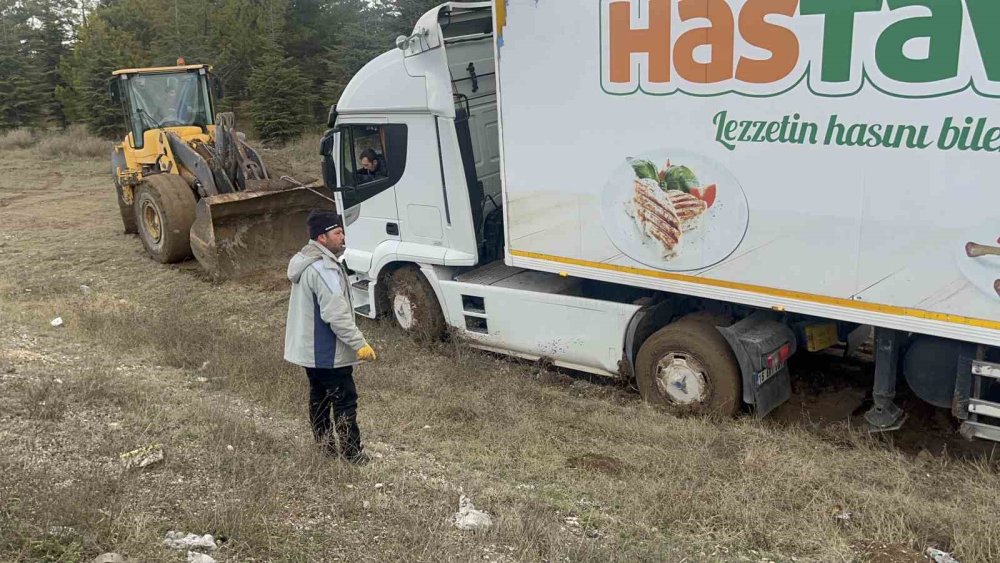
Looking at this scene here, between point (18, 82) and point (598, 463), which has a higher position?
point (18, 82)

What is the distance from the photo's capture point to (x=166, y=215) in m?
11.7

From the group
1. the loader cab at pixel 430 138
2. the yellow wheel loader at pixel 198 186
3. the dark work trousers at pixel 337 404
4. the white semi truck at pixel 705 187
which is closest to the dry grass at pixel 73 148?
the yellow wheel loader at pixel 198 186

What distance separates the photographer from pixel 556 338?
282 inches

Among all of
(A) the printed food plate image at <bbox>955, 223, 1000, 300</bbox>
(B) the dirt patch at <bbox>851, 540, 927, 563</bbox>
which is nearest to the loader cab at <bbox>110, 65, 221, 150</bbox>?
(A) the printed food plate image at <bbox>955, 223, 1000, 300</bbox>

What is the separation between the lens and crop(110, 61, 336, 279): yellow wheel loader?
35.6 ft

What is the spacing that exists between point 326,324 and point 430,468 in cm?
113

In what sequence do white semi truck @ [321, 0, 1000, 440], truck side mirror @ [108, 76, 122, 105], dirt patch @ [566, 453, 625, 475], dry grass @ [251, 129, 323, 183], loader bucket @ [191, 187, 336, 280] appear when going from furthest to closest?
dry grass @ [251, 129, 323, 183] → truck side mirror @ [108, 76, 122, 105] → loader bucket @ [191, 187, 336, 280] → dirt patch @ [566, 453, 625, 475] → white semi truck @ [321, 0, 1000, 440]

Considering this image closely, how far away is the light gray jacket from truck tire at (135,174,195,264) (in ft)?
25.9

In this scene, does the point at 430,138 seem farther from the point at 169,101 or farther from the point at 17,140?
the point at 17,140

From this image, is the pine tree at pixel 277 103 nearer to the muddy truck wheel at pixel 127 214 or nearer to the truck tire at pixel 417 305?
the muddy truck wheel at pixel 127 214

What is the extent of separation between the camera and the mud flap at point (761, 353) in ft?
19.2

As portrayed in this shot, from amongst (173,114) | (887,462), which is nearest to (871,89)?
(887,462)

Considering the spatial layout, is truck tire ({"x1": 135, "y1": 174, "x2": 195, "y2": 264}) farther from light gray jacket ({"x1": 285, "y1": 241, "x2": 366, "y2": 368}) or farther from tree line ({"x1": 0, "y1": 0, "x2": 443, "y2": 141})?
tree line ({"x1": 0, "y1": 0, "x2": 443, "y2": 141})

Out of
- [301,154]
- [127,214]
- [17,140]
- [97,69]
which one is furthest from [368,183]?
[97,69]
